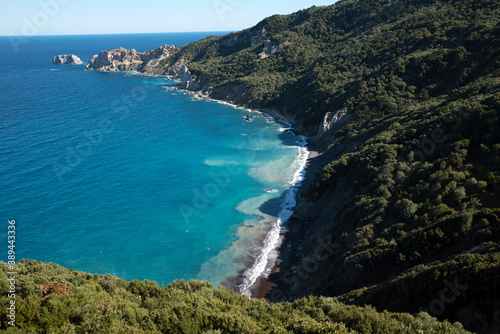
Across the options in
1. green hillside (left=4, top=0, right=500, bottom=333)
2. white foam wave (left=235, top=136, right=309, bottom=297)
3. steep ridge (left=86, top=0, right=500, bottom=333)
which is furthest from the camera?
white foam wave (left=235, top=136, right=309, bottom=297)

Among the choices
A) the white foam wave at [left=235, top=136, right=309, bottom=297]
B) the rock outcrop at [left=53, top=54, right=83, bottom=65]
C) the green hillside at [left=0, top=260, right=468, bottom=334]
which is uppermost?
the rock outcrop at [left=53, top=54, right=83, bottom=65]

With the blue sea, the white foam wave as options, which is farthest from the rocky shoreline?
the blue sea

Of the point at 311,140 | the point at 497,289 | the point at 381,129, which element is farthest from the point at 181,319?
the point at 311,140

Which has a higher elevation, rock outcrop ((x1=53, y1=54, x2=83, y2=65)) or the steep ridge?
rock outcrop ((x1=53, y1=54, x2=83, y2=65))

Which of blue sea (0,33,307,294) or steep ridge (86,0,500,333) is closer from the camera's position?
steep ridge (86,0,500,333)

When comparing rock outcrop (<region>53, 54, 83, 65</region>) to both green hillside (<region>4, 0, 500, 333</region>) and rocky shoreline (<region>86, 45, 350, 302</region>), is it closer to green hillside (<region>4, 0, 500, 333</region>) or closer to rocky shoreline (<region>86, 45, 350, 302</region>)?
rocky shoreline (<region>86, 45, 350, 302</region>)

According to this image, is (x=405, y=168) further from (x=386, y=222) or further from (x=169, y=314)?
(x=169, y=314)

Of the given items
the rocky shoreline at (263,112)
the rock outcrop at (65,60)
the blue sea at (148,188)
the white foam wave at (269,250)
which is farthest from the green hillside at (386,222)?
the rock outcrop at (65,60)
